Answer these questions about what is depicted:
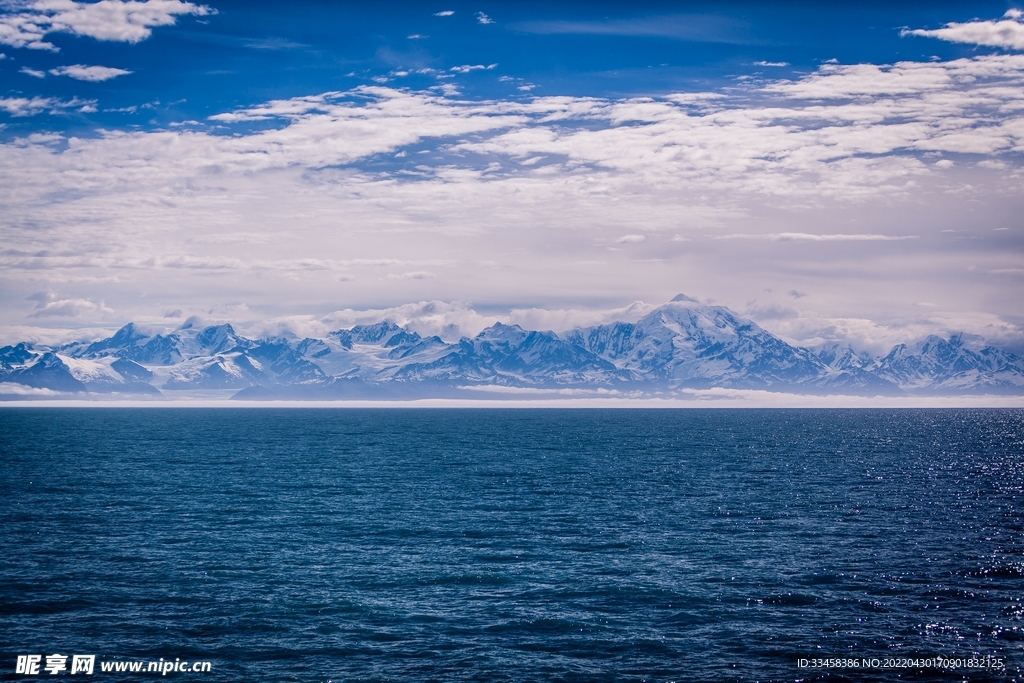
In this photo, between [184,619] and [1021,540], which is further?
[1021,540]

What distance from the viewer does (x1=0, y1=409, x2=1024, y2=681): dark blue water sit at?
42531 mm

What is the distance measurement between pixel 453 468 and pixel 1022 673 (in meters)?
99.4

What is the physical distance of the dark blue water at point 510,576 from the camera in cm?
4253

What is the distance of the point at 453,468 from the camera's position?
133250mm

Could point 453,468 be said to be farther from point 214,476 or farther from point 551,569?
point 551,569

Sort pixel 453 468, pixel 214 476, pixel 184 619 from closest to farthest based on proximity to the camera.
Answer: pixel 184 619
pixel 214 476
pixel 453 468

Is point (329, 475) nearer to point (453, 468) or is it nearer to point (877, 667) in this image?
point (453, 468)

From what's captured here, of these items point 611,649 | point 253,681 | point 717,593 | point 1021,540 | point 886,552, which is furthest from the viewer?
point 1021,540

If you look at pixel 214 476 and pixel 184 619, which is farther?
pixel 214 476

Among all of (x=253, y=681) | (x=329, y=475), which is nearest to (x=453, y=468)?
(x=329, y=475)

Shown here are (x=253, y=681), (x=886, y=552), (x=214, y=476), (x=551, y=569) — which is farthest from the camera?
(x=214, y=476)

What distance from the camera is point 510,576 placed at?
57.1m

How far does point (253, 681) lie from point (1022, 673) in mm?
37184

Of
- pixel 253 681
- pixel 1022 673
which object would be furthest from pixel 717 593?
pixel 253 681
